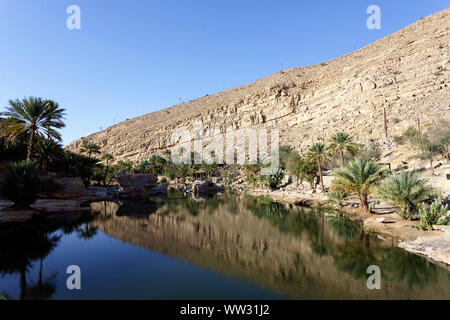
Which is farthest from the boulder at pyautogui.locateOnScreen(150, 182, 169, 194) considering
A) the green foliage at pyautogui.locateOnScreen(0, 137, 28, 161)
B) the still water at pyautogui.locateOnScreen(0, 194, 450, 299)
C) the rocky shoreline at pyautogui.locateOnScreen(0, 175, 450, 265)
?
the still water at pyautogui.locateOnScreen(0, 194, 450, 299)

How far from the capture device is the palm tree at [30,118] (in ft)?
70.5

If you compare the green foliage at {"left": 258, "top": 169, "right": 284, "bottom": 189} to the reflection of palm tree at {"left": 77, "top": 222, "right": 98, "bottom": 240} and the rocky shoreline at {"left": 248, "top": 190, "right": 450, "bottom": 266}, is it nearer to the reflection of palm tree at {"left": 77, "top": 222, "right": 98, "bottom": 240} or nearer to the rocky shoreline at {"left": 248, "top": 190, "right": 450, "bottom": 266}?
the rocky shoreline at {"left": 248, "top": 190, "right": 450, "bottom": 266}

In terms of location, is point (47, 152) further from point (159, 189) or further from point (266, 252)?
point (266, 252)

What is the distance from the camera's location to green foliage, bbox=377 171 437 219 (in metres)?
12.6

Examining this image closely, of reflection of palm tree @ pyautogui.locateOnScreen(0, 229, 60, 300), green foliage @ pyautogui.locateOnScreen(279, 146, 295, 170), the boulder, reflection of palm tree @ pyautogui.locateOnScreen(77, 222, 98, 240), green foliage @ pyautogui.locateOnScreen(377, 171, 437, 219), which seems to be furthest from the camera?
green foliage @ pyautogui.locateOnScreen(279, 146, 295, 170)

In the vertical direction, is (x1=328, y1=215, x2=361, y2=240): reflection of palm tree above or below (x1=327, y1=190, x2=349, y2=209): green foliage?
below

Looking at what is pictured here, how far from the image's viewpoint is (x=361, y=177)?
52.0 ft

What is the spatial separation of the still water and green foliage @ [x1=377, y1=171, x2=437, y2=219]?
253 cm

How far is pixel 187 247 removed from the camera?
11891 millimetres
